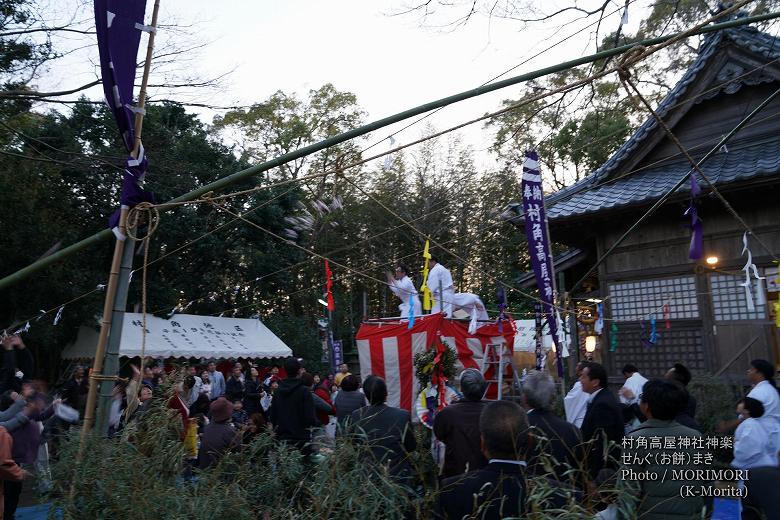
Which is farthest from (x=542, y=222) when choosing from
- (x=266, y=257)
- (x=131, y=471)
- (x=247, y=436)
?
(x=266, y=257)

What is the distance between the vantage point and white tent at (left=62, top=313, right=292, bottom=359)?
1745 cm

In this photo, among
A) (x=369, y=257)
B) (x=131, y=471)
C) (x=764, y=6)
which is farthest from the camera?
(x=369, y=257)

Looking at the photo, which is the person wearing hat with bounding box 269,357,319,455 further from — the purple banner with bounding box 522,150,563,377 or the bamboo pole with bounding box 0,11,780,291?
the purple banner with bounding box 522,150,563,377

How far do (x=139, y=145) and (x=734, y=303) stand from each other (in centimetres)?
846

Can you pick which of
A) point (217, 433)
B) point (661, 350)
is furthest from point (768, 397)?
point (217, 433)

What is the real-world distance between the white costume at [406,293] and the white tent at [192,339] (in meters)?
9.10

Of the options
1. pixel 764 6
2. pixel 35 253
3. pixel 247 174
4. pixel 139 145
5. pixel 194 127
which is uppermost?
pixel 194 127

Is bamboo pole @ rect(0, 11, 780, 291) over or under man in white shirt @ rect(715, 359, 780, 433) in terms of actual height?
over

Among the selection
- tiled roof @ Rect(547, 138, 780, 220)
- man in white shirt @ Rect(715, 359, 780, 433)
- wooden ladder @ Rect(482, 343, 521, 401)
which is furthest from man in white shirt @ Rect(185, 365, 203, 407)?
man in white shirt @ Rect(715, 359, 780, 433)

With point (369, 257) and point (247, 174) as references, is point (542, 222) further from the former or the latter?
point (369, 257)

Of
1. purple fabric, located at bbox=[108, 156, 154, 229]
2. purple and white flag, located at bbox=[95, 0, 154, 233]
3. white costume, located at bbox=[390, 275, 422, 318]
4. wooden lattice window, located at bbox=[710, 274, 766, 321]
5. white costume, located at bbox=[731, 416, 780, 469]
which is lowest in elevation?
white costume, located at bbox=[731, 416, 780, 469]

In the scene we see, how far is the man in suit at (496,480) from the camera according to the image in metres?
2.50

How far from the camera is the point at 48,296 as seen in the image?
51.4 ft

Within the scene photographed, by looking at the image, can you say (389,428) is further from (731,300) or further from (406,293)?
(731,300)
